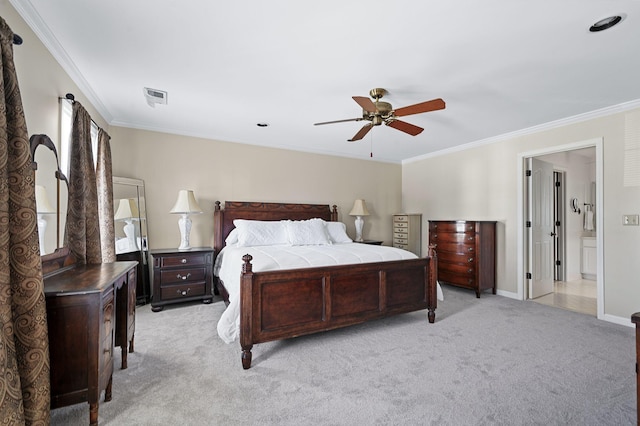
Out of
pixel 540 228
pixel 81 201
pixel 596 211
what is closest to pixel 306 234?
pixel 81 201

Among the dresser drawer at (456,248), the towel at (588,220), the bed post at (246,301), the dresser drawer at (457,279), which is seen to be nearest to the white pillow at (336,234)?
the dresser drawer at (456,248)

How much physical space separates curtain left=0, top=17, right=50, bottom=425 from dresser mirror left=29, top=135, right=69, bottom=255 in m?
0.56

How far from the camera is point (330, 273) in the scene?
2.70 metres

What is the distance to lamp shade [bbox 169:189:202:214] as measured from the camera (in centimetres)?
388

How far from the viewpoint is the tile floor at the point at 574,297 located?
3.85 metres

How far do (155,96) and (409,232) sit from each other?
182 inches

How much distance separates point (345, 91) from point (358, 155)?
2.82m

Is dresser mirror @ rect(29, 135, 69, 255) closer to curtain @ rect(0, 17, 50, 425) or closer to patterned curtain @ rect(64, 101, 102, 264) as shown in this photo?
Answer: patterned curtain @ rect(64, 101, 102, 264)

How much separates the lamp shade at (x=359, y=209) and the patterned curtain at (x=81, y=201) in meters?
3.90

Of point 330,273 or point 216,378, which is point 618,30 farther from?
point 216,378

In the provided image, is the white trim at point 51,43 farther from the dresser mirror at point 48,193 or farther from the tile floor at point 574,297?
the tile floor at point 574,297

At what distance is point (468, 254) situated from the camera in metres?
4.40

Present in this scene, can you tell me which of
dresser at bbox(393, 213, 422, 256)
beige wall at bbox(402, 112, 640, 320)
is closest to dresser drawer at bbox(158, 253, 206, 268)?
dresser at bbox(393, 213, 422, 256)

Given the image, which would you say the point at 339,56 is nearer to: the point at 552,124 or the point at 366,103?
the point at 366,103
